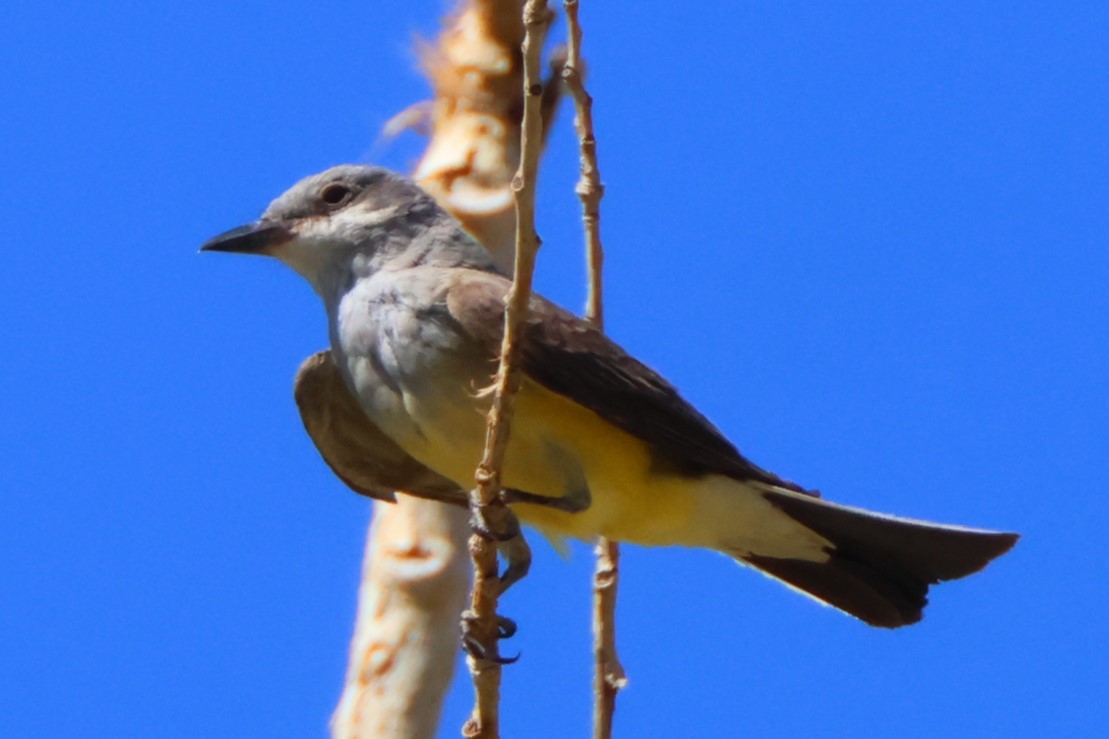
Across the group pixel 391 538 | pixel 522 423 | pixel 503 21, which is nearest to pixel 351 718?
pixel 391 538

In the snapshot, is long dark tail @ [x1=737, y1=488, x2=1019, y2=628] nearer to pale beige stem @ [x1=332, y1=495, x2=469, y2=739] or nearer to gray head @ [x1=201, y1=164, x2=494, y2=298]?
pale beige stem @ [x1=332, y1=495, x2=469, y2=739]

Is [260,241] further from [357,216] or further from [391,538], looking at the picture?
[391,538]

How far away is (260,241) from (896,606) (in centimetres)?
253

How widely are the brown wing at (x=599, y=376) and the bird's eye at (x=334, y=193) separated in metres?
0.80

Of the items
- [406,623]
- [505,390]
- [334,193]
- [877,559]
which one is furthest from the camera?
[406,623]

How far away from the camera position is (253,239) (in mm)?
6398

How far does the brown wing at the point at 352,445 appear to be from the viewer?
632 centimetres

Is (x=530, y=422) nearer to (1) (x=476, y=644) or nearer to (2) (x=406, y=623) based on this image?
(1) (x=476, y=644)

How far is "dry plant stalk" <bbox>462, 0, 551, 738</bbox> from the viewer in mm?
3984

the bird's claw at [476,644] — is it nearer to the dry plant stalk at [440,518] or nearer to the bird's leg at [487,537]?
the bird's leg at [487,537]

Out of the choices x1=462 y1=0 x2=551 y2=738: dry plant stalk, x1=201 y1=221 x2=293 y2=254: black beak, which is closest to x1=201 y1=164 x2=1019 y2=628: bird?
x1=201 y1=221 x2=293 y2=254: black beak

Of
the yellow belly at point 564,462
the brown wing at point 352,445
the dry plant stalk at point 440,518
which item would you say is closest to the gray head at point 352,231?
the brown wing at point 352,445

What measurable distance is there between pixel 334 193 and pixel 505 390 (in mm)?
2313

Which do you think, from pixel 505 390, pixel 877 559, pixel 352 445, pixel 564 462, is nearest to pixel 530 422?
pixel 564 462
